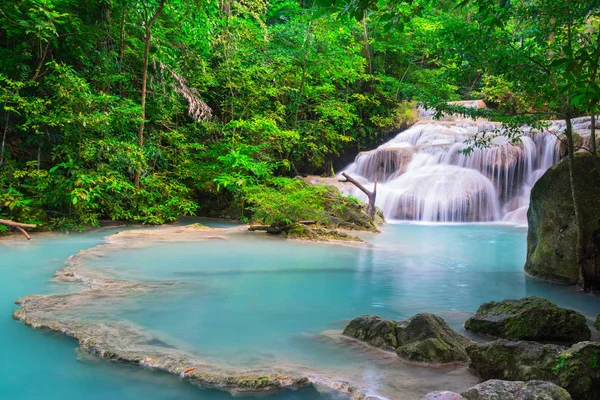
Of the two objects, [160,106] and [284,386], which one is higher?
[160,106]

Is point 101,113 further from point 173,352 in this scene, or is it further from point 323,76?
point 323,76

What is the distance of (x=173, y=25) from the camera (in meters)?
12.4

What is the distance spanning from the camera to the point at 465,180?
51.0ft

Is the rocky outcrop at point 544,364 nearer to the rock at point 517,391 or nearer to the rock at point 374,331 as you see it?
the rock at point 517,391

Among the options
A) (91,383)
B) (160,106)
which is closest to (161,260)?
(91,383)

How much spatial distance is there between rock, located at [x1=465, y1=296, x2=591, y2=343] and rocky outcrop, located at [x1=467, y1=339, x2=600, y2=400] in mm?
810

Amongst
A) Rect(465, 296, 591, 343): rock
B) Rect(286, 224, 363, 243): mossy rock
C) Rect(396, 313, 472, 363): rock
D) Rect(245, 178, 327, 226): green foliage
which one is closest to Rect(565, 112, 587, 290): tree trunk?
Rect(465, 296, 591, 343): rock

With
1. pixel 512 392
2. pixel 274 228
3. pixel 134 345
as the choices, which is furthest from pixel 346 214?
pixel 512 392

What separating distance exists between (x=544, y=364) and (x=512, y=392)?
0.61 m

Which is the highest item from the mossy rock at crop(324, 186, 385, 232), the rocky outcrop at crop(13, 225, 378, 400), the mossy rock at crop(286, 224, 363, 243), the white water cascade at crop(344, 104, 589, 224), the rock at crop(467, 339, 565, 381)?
the white water cascade at crop(344, 104, 589, 224)

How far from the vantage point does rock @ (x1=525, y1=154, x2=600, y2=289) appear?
554cm

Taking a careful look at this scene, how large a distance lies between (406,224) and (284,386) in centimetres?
1183

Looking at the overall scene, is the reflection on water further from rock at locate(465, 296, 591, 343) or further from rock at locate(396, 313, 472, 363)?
rock at locate(465, 296, 591, 343)

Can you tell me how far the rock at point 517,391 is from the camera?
7.03 ft
